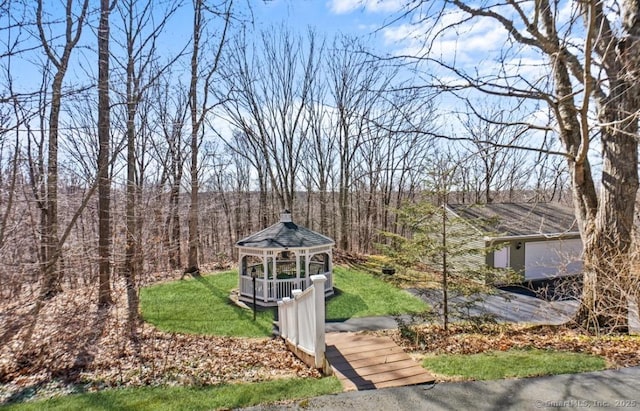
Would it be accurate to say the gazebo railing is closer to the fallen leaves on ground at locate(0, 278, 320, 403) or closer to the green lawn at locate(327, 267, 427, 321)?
the green lawn at locate(327, 267, 427, 321)

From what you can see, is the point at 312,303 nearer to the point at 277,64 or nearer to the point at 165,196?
the point at 165,196

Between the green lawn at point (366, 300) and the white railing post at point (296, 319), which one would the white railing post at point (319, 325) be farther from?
the green lawn at point (366, 300)

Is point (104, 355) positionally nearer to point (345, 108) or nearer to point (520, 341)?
point (520, 341)

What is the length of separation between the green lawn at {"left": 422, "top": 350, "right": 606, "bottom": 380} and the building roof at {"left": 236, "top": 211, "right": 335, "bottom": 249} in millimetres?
7083

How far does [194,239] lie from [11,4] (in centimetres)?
998

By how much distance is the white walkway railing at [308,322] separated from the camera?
14.2 ft

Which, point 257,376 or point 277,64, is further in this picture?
point 277,64

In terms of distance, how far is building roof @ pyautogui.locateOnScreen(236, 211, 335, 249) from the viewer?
11.2 meters

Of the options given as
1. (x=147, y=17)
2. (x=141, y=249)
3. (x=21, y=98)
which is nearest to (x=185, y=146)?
(x=147, y=17)

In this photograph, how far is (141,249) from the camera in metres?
7.81

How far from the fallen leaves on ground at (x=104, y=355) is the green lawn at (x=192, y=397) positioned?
0.96 ft

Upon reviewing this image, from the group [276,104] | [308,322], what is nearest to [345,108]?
[276,104]

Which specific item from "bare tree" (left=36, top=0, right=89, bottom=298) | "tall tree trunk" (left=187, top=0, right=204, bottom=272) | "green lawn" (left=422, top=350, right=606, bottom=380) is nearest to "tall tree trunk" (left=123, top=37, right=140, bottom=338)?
"bare tree" (left=36, top=0, right=89, bottom=298)

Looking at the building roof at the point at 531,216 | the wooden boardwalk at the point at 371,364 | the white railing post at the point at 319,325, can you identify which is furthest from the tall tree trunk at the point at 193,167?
the building roof at the point at 531,216
